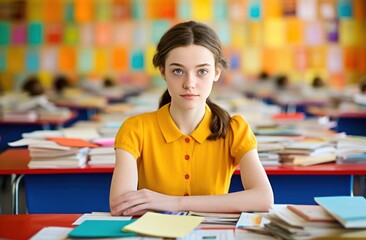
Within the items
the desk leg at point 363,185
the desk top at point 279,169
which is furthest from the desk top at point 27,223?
the desk leg at point 363,185

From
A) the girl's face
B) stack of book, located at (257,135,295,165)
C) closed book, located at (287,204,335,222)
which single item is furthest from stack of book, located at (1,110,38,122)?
closed book, located at (287,204,335,222)

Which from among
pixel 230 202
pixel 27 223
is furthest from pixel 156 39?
pixel 27 223

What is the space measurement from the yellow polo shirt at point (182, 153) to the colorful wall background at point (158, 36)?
8.91 m

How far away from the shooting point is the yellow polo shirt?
8.46 feet

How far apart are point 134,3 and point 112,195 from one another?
962 cm

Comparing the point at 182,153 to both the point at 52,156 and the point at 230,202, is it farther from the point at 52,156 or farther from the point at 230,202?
the point at 52,156

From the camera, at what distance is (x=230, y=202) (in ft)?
7.45

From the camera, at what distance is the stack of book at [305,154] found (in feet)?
10.8

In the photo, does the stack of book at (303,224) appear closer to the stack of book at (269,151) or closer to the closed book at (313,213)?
the closed book at (313,213)

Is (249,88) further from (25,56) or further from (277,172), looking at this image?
(277,172)

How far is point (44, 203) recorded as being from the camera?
3326 mm

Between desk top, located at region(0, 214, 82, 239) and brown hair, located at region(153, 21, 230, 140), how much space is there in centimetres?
64

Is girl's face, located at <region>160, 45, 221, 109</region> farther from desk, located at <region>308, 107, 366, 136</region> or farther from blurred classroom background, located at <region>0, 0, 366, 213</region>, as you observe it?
blurred classroom background, located at <region>0, 0, 366, 213</region>

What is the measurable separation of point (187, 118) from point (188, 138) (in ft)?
0.23
